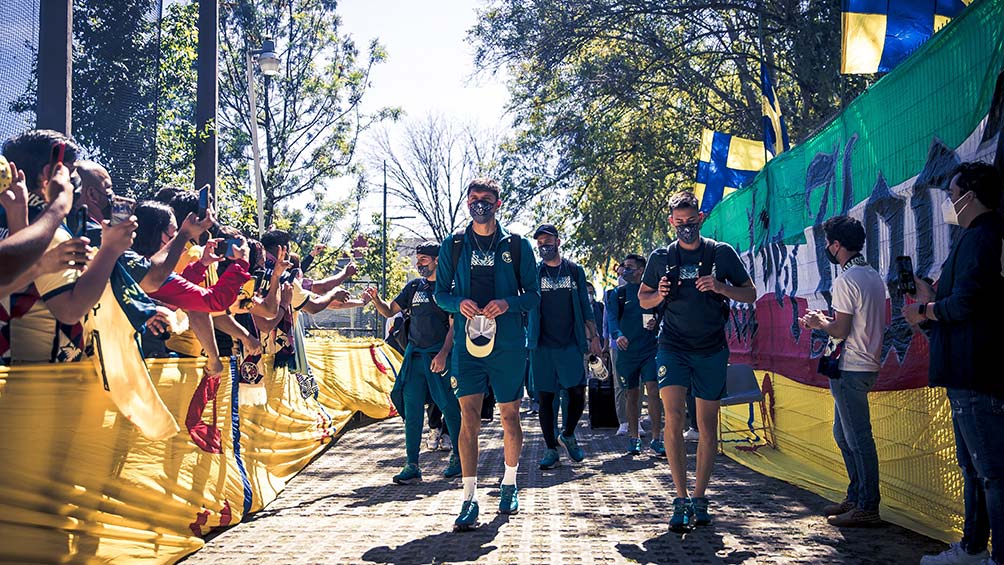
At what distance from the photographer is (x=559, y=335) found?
8922 mm

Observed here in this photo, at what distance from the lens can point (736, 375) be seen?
8.96 m

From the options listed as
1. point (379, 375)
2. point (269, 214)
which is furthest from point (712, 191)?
point (269, 214)

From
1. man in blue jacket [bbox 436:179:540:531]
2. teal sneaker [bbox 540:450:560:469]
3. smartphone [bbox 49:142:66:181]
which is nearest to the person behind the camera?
smartphone [bbox 49:142:66:181]

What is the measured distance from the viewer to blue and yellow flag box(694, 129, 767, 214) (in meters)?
15.4

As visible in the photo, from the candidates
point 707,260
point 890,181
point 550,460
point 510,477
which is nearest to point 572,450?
point 550,460

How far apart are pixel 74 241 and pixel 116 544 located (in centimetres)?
149

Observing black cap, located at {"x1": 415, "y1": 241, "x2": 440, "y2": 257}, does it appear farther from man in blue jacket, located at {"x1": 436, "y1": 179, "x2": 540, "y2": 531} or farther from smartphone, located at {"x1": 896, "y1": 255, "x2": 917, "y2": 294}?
smartphone, located at {"x1": 896, "y1": 255, "x2": 917, "y2": 294}

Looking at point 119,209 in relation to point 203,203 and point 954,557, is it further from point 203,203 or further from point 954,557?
point 954,557

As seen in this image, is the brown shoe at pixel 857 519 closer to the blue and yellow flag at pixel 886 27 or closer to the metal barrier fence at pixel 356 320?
the blue and yellow flag at pixel 886 27

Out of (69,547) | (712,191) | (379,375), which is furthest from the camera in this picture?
(712,191)

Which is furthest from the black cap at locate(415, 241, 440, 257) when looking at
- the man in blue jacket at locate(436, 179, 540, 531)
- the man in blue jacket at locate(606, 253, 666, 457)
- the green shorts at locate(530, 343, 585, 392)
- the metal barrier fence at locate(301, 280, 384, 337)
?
the metal barrier fence at locate(301, 280, 384, 337)

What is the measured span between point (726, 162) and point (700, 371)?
408 inches

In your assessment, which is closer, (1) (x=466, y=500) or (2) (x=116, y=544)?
(2) (x=116, y=544)

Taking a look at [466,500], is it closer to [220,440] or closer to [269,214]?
[220,440]
